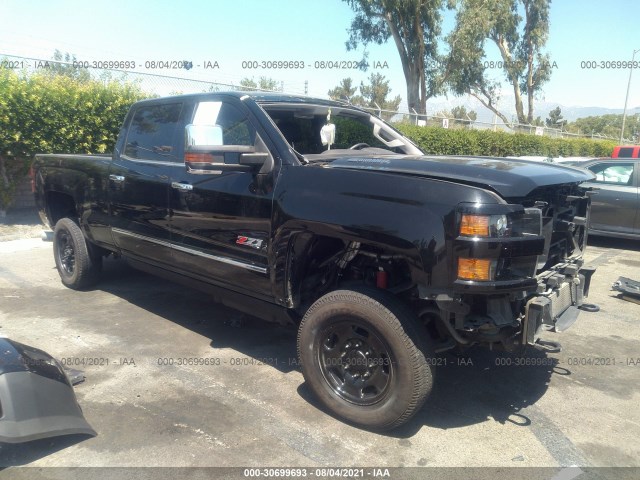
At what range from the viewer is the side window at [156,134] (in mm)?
4559

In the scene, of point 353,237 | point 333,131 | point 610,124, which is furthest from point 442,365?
point 610,124

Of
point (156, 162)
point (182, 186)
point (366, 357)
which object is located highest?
point (156, 162)

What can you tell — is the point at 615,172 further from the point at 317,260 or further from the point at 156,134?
the point at 156,134

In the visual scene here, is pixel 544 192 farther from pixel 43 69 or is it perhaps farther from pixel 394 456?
pixel 43 69

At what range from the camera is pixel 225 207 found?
390cm

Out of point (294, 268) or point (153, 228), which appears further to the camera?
point (153, 228)

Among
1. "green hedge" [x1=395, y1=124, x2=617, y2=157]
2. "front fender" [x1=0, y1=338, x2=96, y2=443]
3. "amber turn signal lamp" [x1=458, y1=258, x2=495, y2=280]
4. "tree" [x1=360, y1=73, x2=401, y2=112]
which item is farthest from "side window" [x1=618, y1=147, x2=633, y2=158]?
"tree" [x1=360, y1=73, x2=401, y2=112]

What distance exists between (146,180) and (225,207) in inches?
44.9

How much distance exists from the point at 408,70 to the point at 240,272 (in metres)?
24.4

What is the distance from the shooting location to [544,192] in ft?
10.8

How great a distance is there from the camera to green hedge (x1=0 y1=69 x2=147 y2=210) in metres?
8.59

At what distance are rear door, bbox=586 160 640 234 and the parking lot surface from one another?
377 centimetres

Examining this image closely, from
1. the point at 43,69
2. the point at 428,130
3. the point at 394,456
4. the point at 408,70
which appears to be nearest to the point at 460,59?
the point at 408,70

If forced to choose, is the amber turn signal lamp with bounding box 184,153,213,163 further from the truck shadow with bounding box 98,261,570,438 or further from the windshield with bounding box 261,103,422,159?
the truck shadow with bounding box 98,261,570,438
